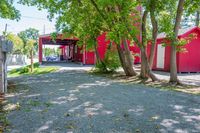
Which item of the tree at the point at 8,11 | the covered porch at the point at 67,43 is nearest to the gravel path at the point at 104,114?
the tree at the point at 8,11

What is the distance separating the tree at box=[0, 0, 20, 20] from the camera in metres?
9.69

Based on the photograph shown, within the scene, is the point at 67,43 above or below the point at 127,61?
above

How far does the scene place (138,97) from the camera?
Result: 7352mm

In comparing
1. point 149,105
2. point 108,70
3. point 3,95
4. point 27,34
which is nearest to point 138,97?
point 149,105

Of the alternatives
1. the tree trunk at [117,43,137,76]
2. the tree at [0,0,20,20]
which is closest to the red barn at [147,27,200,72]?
the tree trunk at [117,43,137,76]

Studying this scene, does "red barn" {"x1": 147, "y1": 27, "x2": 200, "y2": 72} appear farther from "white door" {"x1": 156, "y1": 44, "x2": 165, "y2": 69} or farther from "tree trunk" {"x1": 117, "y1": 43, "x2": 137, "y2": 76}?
"tree trunk" {"x1": 117, "y1": 43, "x2": 137, "y2": 76}

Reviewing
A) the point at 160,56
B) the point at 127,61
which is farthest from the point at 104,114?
the point at 160,56

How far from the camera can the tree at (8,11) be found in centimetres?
969

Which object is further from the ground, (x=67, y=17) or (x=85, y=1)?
(x=85, y=1)

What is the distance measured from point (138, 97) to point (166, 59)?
1245 cm

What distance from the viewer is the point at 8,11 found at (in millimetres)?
10078

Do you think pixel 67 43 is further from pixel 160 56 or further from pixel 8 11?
pixel 8 11

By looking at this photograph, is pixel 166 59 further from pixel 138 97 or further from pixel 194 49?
pixel 138 97

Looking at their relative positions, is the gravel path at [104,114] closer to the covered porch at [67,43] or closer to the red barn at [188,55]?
the red barn at [188,55]
